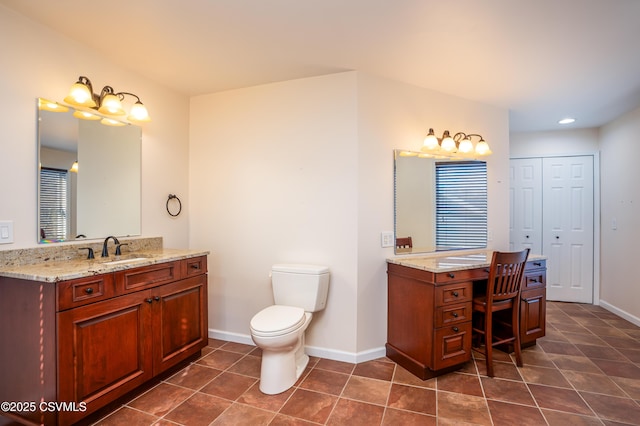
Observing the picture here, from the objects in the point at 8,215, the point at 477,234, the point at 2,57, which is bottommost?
the point at 477,234

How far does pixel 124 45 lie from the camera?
2.05 meters

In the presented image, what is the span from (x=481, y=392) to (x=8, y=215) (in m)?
3.10

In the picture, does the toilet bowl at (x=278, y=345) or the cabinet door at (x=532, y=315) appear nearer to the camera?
the toilet bowl at (x=278, y=345)

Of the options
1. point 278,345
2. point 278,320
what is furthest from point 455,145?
point 278,345

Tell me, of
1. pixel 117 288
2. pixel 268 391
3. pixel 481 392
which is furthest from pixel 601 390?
pixel 117 288

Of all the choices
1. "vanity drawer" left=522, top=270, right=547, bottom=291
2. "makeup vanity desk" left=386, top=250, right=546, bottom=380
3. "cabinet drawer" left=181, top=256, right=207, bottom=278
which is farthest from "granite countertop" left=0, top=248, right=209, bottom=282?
"vanity drawer" left=522, top=270, right=547, bottom=291

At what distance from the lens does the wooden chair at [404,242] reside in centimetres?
260

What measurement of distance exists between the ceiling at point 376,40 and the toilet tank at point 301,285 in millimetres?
1588

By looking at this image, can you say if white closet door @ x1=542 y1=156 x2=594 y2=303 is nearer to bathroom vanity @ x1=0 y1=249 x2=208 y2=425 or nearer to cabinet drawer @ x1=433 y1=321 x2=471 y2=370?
cabinet drawer @ x1=433 y1=321 x2=471 y2=370

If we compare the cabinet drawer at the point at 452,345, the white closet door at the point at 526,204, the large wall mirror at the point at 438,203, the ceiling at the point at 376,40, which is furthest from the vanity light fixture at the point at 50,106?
the white closet door at the point at 526,204

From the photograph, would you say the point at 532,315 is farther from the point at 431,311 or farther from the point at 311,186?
the point at 311,186

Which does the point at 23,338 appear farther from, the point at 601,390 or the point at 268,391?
the point at 601,390

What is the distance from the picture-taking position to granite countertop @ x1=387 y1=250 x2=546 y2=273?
214 cm

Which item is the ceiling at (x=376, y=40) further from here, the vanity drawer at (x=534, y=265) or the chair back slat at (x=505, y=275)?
the vanity drawer at (x=534, y=265)
